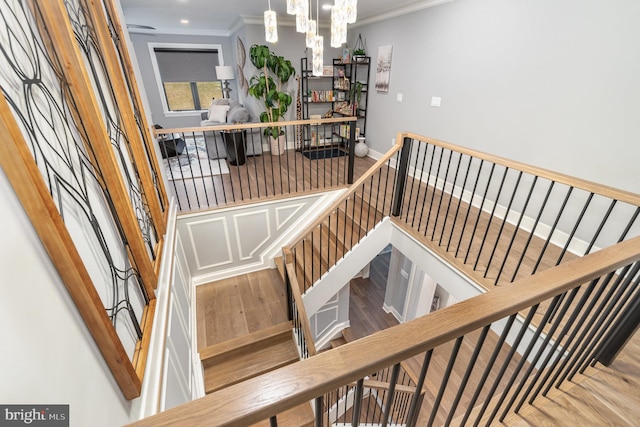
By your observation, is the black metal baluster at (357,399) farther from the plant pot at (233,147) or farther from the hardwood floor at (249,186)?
the plant pot at (233,147)

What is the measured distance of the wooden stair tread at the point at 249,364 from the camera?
8.87ft

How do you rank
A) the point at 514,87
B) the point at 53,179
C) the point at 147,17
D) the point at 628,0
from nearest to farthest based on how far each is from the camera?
the point at 53,179
the point at 628,0
the point at 514,87
the point at 147,17

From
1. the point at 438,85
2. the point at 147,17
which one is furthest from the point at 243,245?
the point at 147,17

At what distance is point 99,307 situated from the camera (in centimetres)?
81

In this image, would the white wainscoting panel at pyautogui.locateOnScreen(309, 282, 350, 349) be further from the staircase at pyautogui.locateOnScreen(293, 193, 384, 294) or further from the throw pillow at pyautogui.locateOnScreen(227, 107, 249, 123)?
the throw pillow at pyautogui.locateOnScreen(227, 107, 249, 123)

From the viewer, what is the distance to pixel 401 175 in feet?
9.43

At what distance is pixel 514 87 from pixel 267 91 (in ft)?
→ 12.3

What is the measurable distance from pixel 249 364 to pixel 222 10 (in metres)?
5.13

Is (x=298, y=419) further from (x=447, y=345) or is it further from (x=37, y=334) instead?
(x=37, y=334)

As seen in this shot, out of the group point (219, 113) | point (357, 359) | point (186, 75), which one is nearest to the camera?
point (357, 359)

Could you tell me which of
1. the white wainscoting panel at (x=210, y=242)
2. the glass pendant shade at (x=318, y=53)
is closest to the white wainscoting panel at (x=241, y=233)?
the white wainscoting panel at (x=210, y=242)

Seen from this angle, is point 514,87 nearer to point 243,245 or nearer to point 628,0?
point 628,0

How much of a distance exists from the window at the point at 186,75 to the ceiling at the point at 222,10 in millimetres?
1109

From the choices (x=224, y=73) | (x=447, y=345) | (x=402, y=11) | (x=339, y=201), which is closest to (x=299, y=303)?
(x=339, y=201)
